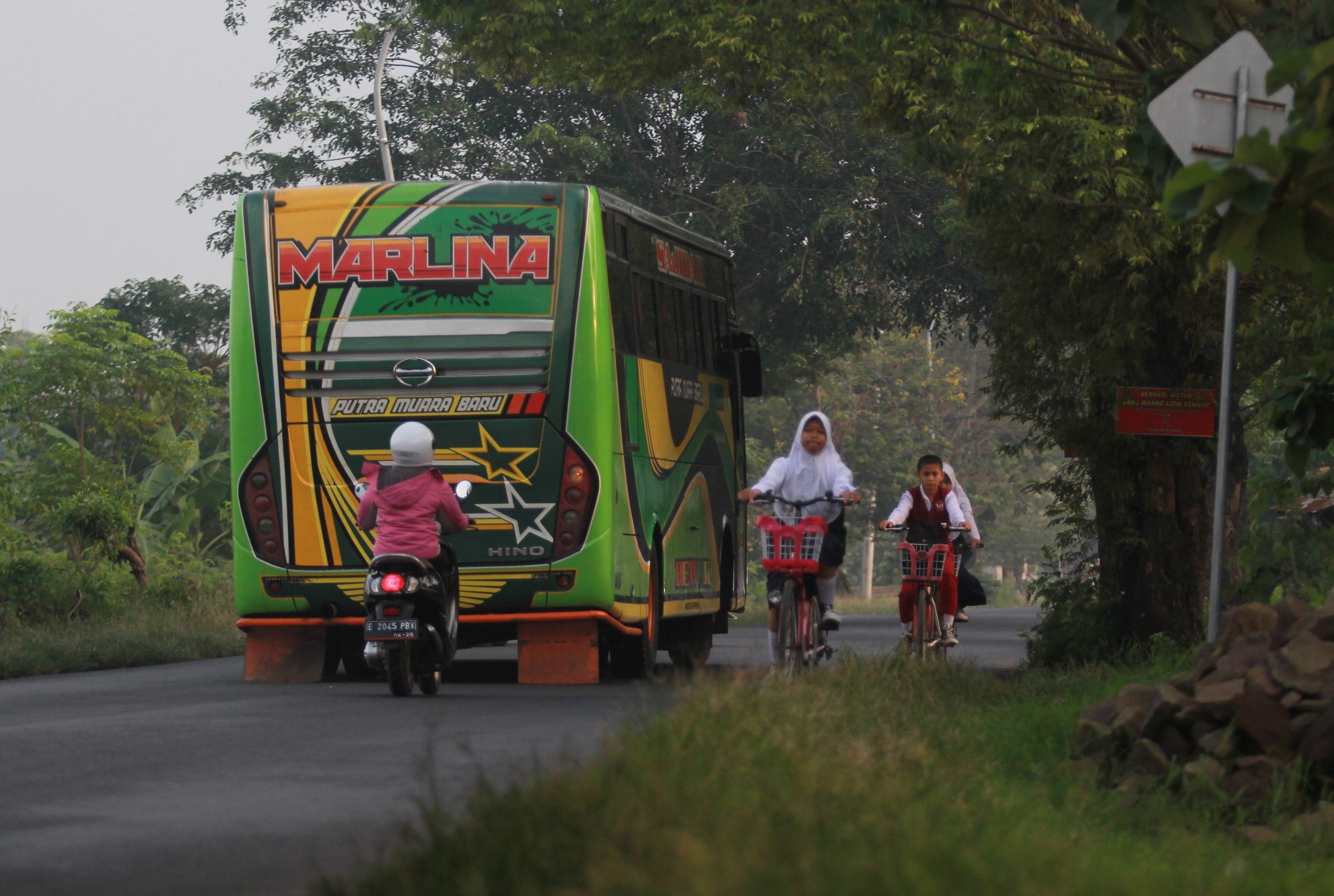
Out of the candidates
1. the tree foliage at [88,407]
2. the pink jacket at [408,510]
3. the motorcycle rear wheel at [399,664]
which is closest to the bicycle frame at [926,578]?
the pink jacket at [408,510]

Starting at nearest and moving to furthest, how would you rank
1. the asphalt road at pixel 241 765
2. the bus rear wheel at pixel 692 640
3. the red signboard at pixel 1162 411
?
the asphalt road at pixel 241 765 → the red signboard at pixel 1162 411 → the bus rear wheel at pixel 692 640

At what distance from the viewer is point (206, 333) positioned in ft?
142

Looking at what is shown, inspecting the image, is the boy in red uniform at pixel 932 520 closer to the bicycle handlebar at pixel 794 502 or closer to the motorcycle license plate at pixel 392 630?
the bicycle handlebar at pixel 794 502

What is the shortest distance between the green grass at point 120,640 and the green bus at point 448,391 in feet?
11.5

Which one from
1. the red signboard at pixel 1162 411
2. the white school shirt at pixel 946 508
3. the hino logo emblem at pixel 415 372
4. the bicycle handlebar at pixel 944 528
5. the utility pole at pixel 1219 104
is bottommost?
the bicycle handlebar at pixel 944 528

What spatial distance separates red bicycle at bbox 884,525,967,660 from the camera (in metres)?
14.4

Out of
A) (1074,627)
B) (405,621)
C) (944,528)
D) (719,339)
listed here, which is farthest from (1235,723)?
(719,339)

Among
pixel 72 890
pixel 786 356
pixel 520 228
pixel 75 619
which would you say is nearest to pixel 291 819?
pixel 72 890

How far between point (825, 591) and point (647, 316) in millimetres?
3168

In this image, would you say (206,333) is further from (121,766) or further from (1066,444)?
(121,766)

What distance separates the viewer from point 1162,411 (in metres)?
13.8

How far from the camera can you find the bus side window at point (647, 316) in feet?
50.3

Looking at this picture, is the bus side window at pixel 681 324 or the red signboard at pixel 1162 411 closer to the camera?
the red signboard at pixel 1162 411

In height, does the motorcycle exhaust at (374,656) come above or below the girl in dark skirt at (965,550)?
below
